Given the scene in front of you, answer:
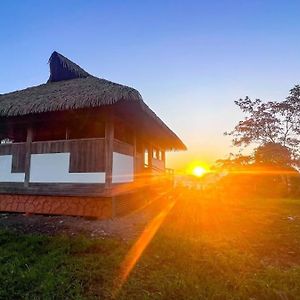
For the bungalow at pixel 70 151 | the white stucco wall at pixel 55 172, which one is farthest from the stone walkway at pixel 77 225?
the white stucco wall at pixel 55 172

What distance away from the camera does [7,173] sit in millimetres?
9578

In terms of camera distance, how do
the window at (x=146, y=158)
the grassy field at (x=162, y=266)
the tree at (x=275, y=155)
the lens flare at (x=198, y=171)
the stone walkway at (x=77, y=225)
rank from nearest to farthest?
the grassy field at (x=162, y=266)
the stone walkway at (x=77, y=225)
the window at (x=146, y=158)
the tree at (x=275, y=155)
the lens flare at (x=198, y=171)

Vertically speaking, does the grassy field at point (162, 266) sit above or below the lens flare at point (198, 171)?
below

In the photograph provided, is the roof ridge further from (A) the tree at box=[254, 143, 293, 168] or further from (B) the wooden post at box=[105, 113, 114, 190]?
(A) the tree at box=[254, 143, 293, 168]

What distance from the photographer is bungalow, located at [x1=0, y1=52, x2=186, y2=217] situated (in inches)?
330

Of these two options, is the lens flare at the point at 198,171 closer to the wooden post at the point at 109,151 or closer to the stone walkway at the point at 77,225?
the stone walkway at the point at 77,225

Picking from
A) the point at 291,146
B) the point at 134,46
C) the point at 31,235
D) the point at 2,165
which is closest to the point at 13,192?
the point at 2,165

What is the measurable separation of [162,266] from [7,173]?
23.0 ft

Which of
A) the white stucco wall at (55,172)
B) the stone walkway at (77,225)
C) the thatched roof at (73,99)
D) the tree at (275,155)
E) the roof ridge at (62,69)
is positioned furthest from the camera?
the tree at (275,155)

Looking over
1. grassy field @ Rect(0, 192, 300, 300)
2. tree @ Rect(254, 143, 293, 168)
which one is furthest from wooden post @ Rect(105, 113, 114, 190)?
tree @ Rect(254, 143, 293, 168)

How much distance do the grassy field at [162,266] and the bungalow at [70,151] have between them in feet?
7.29

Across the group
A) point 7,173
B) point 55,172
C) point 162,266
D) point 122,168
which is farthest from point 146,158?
point 162,266

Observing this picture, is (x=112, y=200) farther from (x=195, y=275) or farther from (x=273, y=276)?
(x=273, y=276)

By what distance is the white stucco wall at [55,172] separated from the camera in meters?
8.59
